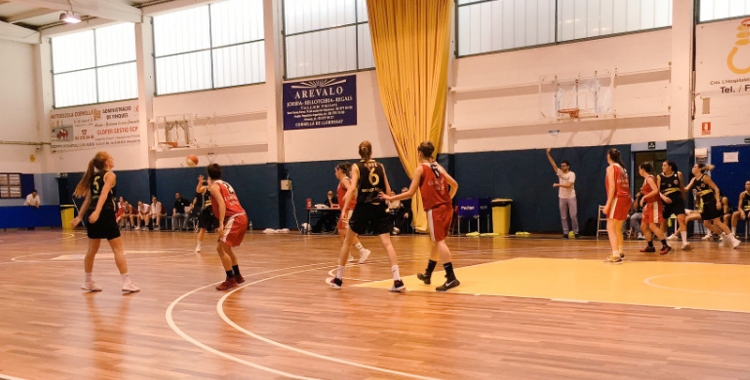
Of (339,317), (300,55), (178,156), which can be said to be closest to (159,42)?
(178,156)

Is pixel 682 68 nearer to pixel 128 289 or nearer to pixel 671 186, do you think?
pixel 671 186

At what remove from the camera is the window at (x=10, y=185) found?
26703 mm

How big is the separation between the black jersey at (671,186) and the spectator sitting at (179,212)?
16.0 meters

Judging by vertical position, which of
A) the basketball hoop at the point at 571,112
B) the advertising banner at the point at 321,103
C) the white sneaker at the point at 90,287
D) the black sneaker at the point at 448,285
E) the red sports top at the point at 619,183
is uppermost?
the advertising banner at the point at 321,103

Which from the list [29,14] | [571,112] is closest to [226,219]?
[571,112]

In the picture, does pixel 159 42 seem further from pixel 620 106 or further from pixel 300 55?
pixel 620 106

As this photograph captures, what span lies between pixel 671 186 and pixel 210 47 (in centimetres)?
1663

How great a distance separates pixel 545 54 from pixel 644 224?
6.73 m

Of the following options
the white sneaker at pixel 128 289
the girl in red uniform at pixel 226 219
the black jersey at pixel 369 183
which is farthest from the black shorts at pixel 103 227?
the black jersey at pixel 369 183

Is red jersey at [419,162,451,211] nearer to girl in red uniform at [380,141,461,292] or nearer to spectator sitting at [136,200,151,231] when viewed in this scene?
girl in red uniform at [380,141,461,292]

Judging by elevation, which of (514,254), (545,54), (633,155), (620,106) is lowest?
(514,254)

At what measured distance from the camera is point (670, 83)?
15.6 meters

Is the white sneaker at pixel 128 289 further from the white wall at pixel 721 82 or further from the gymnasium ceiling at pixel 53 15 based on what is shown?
the gymnasium ceiling at pixel 53 15

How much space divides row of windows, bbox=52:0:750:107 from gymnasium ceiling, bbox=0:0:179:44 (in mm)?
653
